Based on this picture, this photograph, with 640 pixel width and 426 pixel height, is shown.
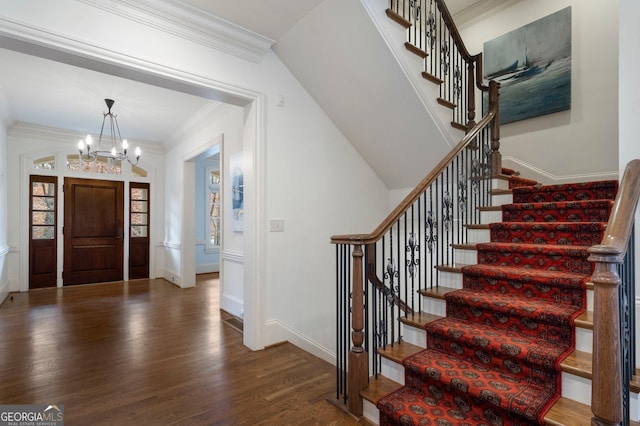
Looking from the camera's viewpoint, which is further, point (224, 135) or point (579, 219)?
point (224, 135)

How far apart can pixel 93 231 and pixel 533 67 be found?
315 inches

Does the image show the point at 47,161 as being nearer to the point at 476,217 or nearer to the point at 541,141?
the point at 476,217

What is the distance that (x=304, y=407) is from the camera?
2.16 meters

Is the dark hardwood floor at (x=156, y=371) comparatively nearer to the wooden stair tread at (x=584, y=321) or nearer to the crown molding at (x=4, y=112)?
the wooden stair tread at (x=584, y=321)

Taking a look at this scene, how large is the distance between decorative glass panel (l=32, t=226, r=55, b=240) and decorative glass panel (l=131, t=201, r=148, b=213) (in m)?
1.41

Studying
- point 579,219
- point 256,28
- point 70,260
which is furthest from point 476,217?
point 70,260

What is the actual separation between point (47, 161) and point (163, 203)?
2147 millimetres

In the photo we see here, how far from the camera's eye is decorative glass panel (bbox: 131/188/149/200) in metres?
7.02

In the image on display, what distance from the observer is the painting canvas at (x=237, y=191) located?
4.18 meters

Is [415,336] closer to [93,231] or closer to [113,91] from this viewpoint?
[113,91]

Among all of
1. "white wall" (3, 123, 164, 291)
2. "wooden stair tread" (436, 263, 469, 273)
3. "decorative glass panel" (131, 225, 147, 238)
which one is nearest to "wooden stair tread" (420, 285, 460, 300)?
"wooden stair tread" (436, 263, 469, 273)

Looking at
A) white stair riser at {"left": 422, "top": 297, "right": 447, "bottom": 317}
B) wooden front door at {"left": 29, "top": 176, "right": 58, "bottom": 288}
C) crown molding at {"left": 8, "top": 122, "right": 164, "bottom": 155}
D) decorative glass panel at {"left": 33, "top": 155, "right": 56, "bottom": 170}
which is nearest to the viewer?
white stair riser at {"left": 422, "top": 297, "right": 447, "bottom": 317}

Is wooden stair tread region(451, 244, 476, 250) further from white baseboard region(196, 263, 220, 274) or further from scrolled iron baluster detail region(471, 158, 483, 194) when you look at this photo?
white baseboard region(196, 263, 220, 274)

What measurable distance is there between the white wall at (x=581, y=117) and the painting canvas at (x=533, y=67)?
81mm
